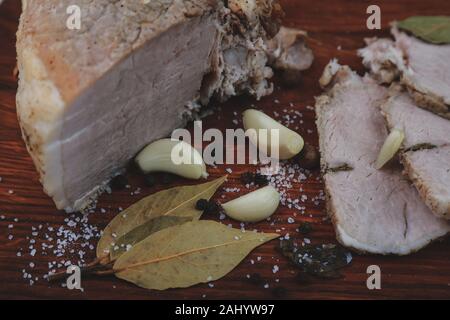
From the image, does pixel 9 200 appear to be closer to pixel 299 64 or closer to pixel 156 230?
pixel 156 230

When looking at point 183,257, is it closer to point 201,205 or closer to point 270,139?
point 201,205

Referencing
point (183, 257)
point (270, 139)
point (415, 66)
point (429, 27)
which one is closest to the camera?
point (183, 257)

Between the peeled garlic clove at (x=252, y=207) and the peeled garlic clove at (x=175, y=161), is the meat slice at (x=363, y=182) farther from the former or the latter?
the peeled garlic clove at (x=175, y=161)

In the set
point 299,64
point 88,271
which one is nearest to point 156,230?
point 88,271

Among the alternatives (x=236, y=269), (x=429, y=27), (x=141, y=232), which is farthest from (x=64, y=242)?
(x=429, y=27)

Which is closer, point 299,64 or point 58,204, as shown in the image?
point 58,204

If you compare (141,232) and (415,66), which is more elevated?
(415,66)
